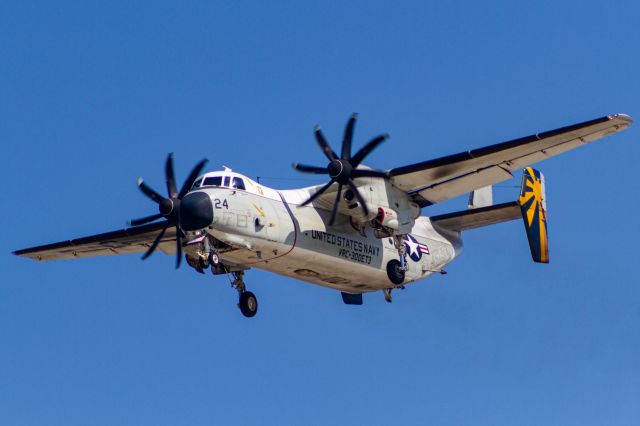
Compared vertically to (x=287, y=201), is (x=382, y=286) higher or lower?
lower

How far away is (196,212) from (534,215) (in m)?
12.0

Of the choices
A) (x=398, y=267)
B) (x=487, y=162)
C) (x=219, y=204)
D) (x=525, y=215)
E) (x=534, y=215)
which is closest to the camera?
(x=219, y=204)

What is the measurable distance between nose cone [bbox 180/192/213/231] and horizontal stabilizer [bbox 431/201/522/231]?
10.0 m

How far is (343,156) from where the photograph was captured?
35.4 meters

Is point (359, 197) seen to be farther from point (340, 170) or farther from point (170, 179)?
point (170, 179)

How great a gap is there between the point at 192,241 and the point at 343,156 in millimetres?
5187

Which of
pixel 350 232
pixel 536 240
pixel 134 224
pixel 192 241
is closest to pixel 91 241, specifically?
pixel 134 224

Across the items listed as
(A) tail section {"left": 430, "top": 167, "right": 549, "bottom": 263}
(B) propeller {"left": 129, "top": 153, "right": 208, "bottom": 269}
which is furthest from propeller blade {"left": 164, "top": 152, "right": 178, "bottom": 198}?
(A) tail section {"left": 430, "top": 167, "right": 549, "bottom": 263}

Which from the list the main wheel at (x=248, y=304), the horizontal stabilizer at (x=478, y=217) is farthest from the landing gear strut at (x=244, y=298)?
the horizontal stabilizer at (x=478, y=217)

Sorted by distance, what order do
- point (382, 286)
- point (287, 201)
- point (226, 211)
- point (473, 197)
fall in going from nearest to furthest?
1. point (226, 211)
2. point (287, 201)
3. point (382, 286)
4. point (473, 197)

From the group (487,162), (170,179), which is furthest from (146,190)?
(487,162)

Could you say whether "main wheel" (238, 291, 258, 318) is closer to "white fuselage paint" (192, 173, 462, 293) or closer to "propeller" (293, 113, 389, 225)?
"white fuselage paint" (192, 173, 462, 293)

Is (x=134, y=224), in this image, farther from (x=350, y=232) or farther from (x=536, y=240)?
(x=536, y=240)

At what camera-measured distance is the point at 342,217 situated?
36.4m
